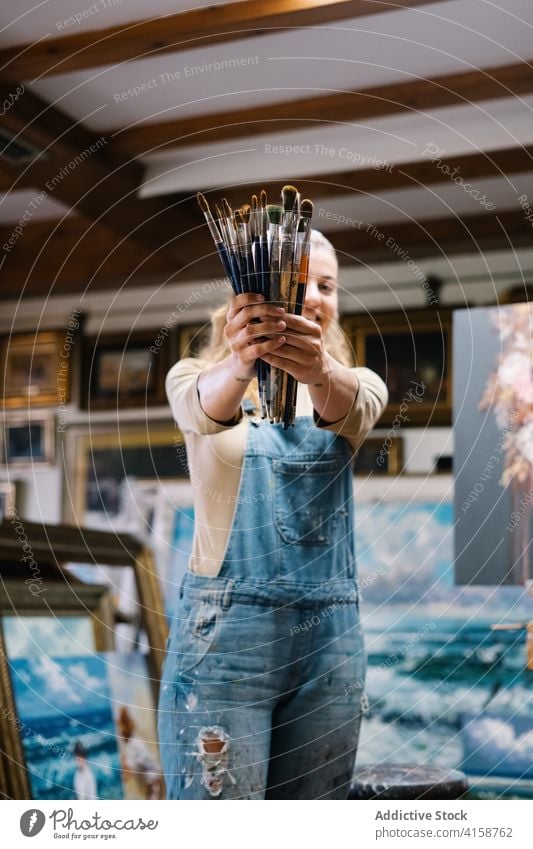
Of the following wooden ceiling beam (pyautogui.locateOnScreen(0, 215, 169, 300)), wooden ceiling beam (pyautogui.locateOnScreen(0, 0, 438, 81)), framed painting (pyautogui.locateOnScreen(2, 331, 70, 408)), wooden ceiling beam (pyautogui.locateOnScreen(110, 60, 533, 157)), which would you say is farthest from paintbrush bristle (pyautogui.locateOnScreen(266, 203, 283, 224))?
framed painting (pyautogui.locateOnScreen(2, 331, 70, 408))

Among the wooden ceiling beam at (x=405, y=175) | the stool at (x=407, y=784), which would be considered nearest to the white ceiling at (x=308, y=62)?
the wooden ceiling beam at (x=405, y=175)

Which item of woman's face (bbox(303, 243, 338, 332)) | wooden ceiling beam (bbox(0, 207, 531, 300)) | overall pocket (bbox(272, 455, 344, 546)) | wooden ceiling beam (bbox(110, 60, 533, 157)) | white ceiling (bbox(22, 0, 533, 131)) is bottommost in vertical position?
overall pocket (bbox(272, 455, 344, 546))

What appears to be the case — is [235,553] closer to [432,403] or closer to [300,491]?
[300,491]

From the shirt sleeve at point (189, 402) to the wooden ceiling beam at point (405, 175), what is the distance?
46.1 inches

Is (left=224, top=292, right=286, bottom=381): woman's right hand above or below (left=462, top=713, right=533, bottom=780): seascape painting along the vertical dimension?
above

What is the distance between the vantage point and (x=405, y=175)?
254 centimetres

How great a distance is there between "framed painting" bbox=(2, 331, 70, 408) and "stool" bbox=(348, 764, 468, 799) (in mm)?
1767

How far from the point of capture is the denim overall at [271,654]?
1274 mm

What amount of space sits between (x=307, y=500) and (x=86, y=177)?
1.47 m

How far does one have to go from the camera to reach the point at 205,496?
1.34 metres

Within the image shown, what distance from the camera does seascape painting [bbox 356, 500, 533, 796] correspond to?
2.68m

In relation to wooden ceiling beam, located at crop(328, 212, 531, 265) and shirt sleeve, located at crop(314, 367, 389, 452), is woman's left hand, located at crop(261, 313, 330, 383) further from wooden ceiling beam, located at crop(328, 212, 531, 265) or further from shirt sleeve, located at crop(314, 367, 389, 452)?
wooden ceiling beam, located at crop(328, 212, 531, 265)

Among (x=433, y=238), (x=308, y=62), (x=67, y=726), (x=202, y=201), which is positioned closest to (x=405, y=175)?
(x=433, y=238)

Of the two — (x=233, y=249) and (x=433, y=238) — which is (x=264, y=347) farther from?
(x=433, y=238)
